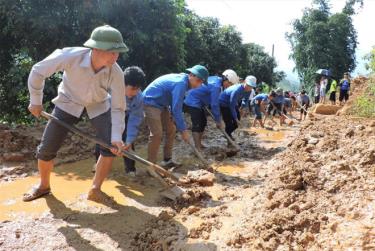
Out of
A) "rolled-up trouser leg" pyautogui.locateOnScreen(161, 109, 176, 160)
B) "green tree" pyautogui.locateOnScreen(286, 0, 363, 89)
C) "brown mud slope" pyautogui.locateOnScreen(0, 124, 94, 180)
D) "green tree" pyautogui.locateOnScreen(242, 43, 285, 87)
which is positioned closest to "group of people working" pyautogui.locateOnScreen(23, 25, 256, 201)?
"rolled-up trouser leg" pyautogui.locateOnScreen(161, 109, 176, 160)

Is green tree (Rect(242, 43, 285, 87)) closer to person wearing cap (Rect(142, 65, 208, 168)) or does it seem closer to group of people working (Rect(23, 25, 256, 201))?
person wearing cap (Rect(142, 65, 208, 168))

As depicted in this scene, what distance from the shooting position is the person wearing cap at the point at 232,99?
7.56m

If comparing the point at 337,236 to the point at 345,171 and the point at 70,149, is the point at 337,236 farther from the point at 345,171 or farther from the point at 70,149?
the point at 70,149

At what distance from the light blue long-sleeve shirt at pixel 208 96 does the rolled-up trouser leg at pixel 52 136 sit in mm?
3142

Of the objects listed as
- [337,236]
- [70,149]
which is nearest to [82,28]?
[70,149]

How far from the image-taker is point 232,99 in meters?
7.55

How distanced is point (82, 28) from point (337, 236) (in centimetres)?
693

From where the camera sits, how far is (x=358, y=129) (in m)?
5.62

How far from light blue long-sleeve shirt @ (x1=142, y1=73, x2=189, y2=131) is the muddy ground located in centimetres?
81

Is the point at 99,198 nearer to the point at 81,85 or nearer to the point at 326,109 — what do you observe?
the point at 81,85

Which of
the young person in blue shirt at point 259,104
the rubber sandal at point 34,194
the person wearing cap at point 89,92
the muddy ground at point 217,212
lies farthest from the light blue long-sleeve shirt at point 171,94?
the young person in blue shirt at point 259,104

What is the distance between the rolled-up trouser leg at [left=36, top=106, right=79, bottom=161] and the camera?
391cm

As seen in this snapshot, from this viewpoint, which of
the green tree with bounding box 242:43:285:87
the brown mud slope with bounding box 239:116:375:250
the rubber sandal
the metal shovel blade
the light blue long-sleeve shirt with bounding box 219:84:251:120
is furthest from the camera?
the green tree with bounding box 242:43:285:87

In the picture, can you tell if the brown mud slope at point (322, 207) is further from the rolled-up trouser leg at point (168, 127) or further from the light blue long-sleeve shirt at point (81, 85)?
the rolled-up trouser leg at point (168, 127)
